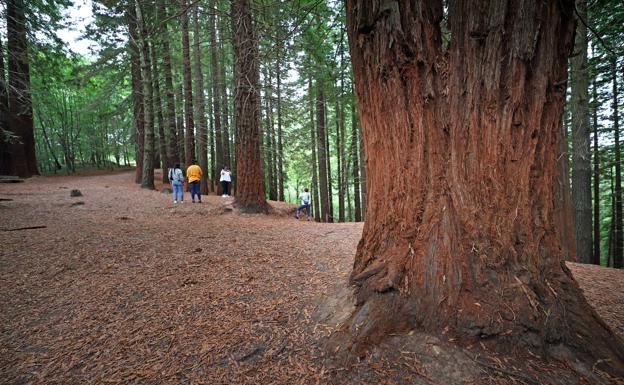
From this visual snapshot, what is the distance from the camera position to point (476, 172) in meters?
2.06

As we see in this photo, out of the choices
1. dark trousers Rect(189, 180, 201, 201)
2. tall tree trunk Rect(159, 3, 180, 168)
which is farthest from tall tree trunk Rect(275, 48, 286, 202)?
tall tree trunk Rect(159, 3, 180, 168)

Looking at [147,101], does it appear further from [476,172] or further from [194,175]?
[476,172]

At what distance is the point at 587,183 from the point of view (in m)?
8.20

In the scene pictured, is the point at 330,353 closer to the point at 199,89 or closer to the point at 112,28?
the point at 199,89

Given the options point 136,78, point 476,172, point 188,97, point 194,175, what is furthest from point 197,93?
point 476,172

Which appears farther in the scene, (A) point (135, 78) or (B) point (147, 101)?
(A) point (135, 78)

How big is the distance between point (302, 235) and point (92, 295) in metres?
3.83

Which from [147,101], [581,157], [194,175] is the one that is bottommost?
[194,175]

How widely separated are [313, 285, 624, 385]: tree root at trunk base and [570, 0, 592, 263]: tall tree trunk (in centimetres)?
739

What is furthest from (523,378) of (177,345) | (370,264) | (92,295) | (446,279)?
(92,295)

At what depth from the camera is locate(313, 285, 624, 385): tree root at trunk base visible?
1676 mm

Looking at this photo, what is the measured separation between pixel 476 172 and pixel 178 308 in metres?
3.03

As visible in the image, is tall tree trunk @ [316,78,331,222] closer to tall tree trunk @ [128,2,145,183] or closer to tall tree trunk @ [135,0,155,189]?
tall tree trunk @ [135,0,155,189]

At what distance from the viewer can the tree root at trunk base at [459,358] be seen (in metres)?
1.68
